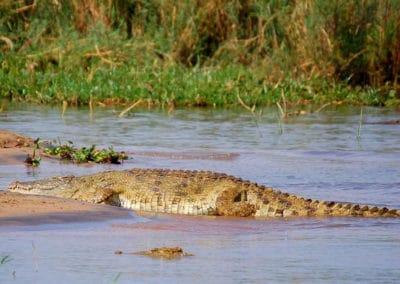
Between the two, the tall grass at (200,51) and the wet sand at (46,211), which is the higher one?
the tall grass at (200,51)

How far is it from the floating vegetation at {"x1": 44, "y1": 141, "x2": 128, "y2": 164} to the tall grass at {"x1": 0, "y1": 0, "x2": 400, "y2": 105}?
5.32 m

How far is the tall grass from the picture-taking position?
17.6 metres

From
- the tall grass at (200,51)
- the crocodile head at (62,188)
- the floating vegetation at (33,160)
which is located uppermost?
the tall grass at (200,51)

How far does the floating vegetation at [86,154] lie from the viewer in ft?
38.2

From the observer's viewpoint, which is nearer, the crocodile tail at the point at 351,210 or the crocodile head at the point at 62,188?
the crocodile tail at the point at 351,210

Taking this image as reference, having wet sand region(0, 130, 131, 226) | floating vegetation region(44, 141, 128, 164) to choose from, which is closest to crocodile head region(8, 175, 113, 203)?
wet sand region(0, 130, 131, 226)

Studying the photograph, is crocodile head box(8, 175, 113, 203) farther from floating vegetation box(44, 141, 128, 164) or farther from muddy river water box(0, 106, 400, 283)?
floating vegetation box(44, 141, 128, 164)

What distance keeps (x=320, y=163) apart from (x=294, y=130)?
2890mm

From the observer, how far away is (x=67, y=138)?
543 inches

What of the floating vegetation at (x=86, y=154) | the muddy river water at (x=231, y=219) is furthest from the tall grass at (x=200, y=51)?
the floating vegetation at (x=86, y=154)

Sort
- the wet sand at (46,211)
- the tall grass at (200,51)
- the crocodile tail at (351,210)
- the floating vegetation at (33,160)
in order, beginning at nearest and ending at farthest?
the wet sand at (46,211) < the crocodile tail at (351,210) < the floating vegetation at (33,160) < the tall grass at (200,51)

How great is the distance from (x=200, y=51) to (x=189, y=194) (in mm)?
10958

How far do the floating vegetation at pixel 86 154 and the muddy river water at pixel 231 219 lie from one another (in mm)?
142

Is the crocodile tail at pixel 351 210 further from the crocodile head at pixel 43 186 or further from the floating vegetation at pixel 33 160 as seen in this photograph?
the floating vegetation at pixel 33 160
